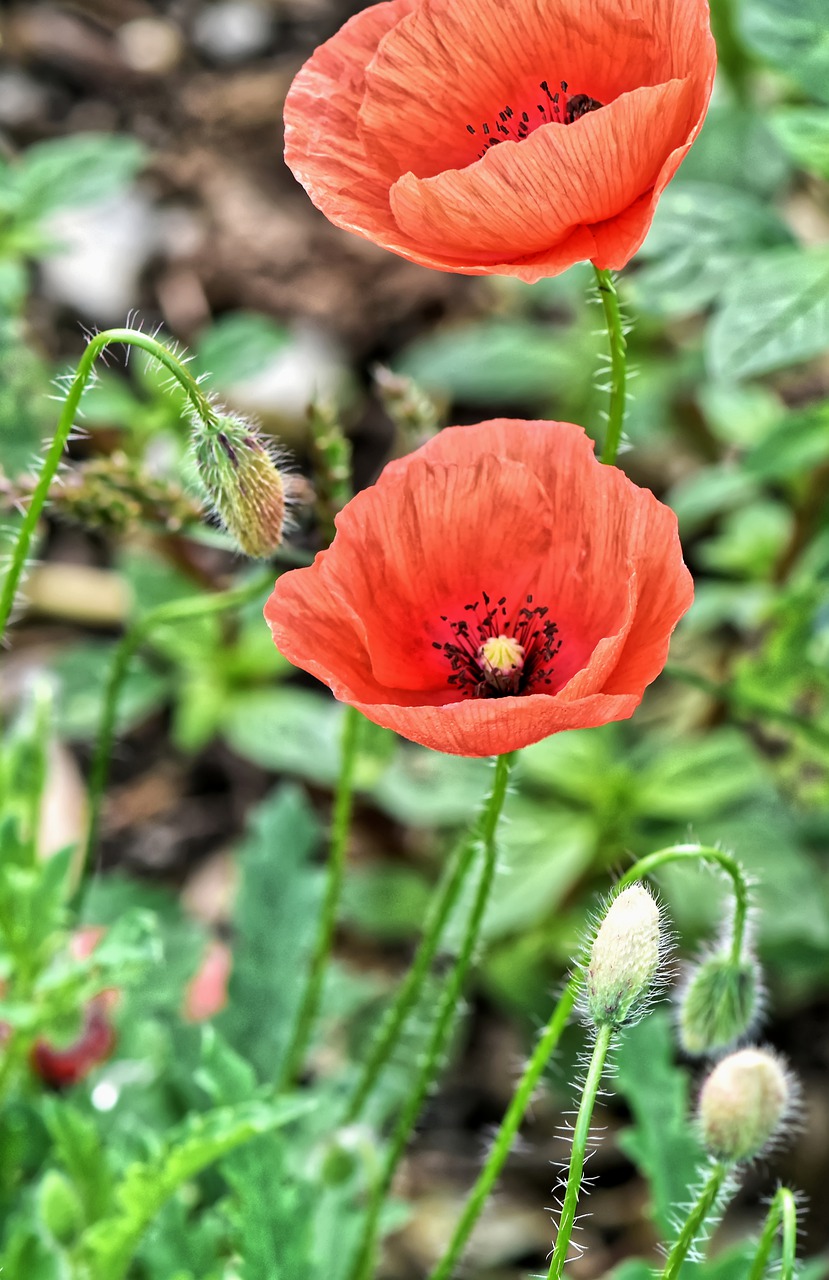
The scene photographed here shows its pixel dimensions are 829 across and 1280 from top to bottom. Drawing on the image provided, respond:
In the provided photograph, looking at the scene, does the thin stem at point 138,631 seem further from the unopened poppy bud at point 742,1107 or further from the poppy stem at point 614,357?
the unopened poppy bud at point 742,1107

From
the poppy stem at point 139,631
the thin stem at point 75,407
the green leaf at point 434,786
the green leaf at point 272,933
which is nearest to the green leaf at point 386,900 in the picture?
the green leaf at point 434,786

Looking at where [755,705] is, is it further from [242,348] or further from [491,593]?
[242,348]

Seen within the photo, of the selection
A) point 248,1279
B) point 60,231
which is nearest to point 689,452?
point 60,231

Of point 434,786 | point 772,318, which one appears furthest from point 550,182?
point 434,786

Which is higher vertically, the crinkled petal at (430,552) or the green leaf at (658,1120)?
the crinkled petal at (430,552)

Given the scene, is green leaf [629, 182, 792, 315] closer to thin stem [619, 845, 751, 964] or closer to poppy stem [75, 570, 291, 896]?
poppy stem [75, 570, 291, 896]

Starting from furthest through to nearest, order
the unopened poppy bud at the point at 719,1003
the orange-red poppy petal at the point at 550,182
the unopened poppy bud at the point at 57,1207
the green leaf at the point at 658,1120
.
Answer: the green leaf at the point at 658,1120, the unopened poppy bud at the point at 57,1207, the unopened poppy bud at the point at 719,1003, the orange-red poppy petal at the point at 550,182
